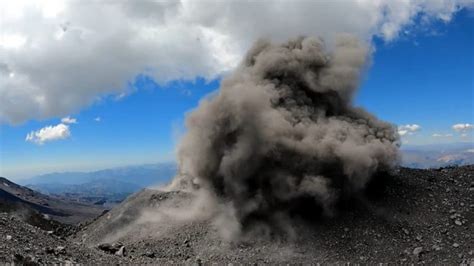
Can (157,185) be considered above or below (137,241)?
above

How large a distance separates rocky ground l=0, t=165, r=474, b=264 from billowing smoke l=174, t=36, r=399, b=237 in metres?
1.40

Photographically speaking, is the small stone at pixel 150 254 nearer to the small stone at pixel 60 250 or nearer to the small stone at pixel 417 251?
Result: the small stone at pixel 60 250

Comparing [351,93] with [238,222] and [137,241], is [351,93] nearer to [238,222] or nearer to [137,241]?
[238,222]

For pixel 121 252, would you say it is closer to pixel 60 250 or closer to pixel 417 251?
pixel 60 250

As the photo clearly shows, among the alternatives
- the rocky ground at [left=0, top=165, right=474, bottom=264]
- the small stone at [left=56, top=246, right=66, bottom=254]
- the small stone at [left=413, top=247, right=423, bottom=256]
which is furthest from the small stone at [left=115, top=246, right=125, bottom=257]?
the small stone at [left=413, top=247, right=423, bottom=256]

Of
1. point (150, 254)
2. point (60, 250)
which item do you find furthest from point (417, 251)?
point (60, 250)

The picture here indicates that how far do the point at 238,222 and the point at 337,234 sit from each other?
467 centimetres

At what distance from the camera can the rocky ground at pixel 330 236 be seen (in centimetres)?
1903

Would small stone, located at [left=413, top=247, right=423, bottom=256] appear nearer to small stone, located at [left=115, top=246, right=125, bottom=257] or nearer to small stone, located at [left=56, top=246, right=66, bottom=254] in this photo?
small stone, located at [left=115, top=246, right=125, bottom=257]

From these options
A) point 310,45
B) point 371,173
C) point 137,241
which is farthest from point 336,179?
point 137,241

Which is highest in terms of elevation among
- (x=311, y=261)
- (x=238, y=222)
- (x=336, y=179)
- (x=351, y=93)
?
(x=351, y=93)

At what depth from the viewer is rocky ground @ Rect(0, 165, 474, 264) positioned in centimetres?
1903

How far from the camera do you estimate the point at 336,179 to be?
23844 millimetres

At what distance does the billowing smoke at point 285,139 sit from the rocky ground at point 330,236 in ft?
4.58
